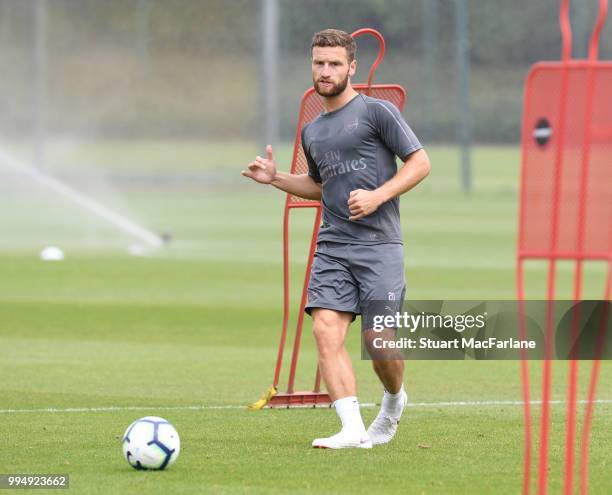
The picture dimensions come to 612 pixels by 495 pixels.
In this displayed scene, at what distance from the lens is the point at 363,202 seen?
8.43 metres

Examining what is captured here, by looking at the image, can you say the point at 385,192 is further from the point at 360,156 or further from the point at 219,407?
the point at 219,407

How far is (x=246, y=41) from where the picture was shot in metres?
50.4

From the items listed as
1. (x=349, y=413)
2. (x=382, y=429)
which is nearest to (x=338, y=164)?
(x=349, y=413)

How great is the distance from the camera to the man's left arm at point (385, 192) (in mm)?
8438

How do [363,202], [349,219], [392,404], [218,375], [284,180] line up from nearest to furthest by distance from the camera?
[363,202] < [349,219] < [392,404] < [284,180] < [218,375]

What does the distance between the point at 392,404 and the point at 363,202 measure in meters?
1.26

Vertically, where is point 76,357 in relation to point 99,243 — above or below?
above

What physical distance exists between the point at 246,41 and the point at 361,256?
139 feet

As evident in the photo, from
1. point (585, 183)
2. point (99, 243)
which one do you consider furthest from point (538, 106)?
point (99, 243)

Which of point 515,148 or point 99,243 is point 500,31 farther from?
point 99,243

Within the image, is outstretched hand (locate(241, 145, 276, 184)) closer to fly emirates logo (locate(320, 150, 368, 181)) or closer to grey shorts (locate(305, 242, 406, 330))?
fly emirates logo (locate(320, 150, 368, 181))

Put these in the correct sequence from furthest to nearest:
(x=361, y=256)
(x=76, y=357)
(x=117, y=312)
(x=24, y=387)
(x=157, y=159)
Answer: (x=157, y=159) < (x=117, y=312) < (x=76, y=357) < (x=24, y=387) < (x=361, y=256)

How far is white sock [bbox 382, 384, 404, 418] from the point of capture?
8938mm

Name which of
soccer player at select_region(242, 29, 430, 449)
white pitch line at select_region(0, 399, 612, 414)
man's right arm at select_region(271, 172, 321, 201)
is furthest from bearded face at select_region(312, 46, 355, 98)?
white pitch line at select_region(0, 399, 612, 414)
